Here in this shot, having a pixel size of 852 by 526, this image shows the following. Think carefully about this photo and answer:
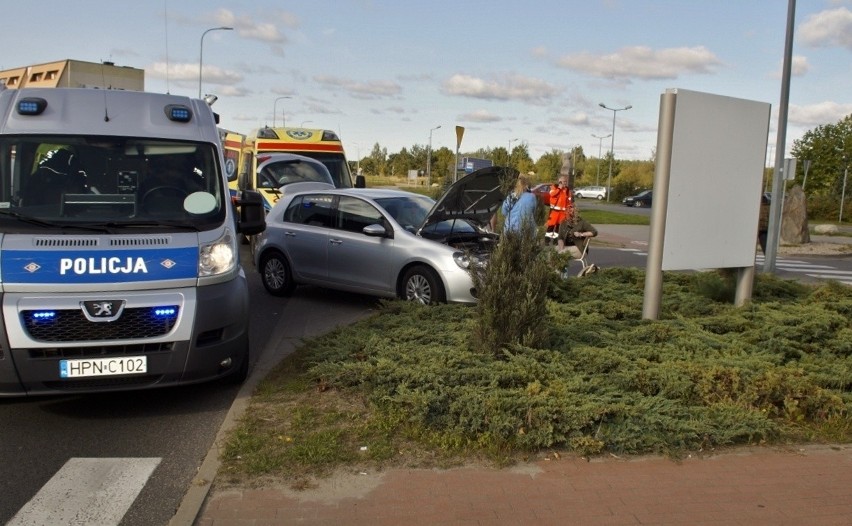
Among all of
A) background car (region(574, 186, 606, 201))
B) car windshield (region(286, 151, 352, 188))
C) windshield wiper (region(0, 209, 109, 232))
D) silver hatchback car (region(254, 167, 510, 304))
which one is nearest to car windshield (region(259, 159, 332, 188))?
car windshield (region(286, 151, 352, 188))

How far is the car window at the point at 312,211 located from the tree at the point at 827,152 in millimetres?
44198

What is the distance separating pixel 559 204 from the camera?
11.8 metres

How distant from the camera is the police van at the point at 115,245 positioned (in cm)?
521

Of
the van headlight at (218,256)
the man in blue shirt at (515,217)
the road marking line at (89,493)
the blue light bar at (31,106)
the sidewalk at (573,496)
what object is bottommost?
the road marking line at (89,493)

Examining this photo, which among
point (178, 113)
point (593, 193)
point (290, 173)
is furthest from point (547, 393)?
point (593, 193)

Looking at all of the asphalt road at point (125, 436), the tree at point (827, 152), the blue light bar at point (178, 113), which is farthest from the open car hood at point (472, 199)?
the tree at point (827, 152)

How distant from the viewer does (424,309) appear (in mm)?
8031

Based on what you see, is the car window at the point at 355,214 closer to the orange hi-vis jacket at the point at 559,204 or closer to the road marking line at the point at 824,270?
the orange hi-vis jacket at the point at 559,204

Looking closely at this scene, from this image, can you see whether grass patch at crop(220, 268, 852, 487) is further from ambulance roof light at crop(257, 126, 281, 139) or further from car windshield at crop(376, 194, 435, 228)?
ambulance roof light at crop(257, 126, 281, 139)

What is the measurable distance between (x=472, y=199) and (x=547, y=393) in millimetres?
4664

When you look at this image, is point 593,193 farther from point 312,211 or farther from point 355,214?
point 355,214

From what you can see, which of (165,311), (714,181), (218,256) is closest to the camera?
(165,311)

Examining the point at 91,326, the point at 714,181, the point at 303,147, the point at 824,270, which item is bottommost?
the point at 824,270

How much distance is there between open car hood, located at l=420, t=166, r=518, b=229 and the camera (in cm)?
902
